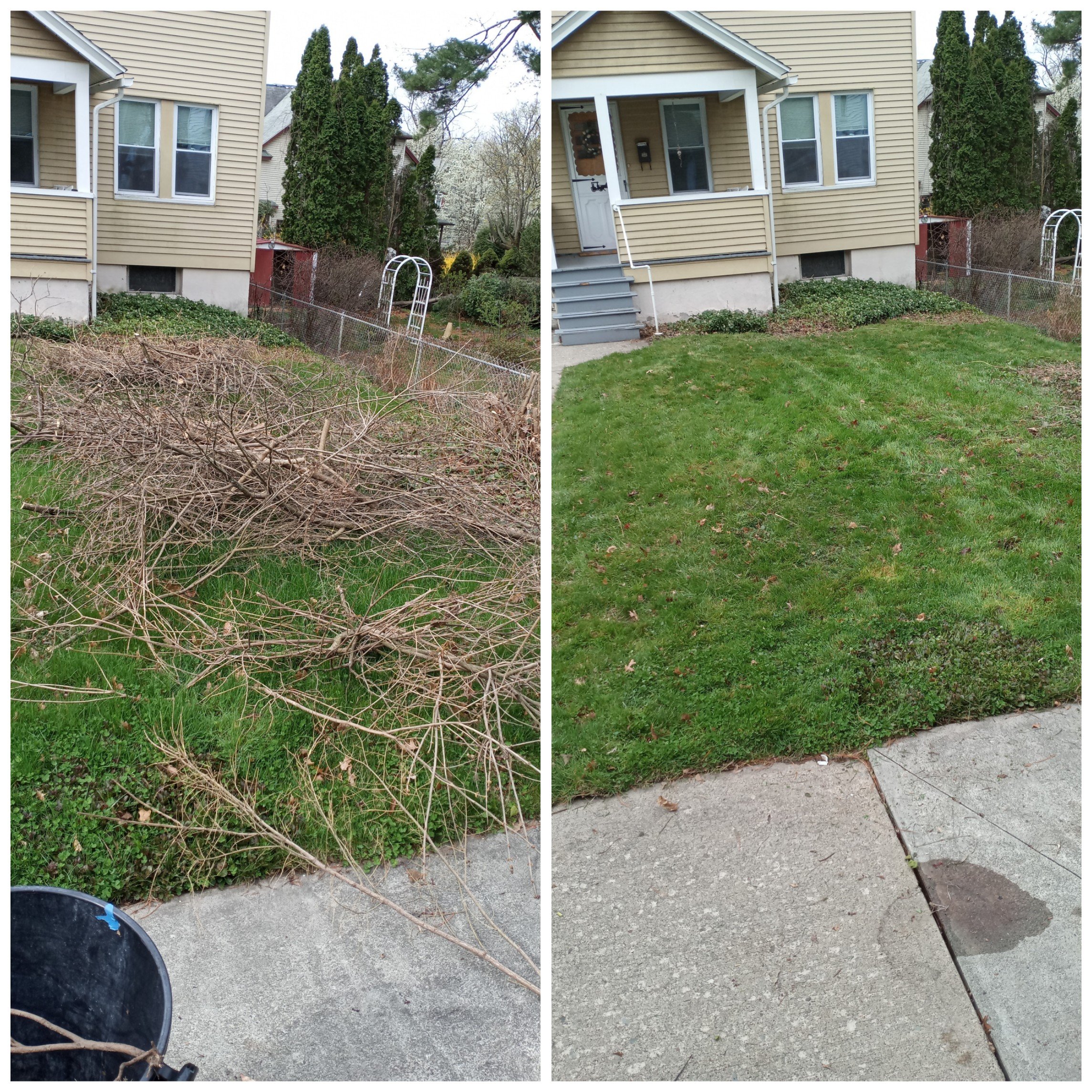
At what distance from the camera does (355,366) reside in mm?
5688

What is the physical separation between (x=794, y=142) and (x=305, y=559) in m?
5.52

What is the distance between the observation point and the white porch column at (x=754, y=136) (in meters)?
6.61

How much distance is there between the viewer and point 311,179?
30.0ft

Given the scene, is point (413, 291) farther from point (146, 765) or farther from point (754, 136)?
point (146, 765)

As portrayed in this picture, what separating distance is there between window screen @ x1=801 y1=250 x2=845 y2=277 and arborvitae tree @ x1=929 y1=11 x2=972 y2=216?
73 centimetres

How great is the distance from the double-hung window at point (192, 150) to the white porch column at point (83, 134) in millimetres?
1036

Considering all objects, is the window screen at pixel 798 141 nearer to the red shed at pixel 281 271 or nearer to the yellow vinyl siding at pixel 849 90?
the yellow vinyl siding at pixel 849 90

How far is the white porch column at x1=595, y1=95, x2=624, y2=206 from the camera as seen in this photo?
5199 mm

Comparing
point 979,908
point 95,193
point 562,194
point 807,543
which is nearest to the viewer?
point 979,908

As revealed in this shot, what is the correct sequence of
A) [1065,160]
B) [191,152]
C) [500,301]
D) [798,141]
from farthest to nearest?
[191,152]
[798,141]
[500,301]
[1065,160]

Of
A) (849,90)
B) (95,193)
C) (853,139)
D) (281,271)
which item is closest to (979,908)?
(853,139)

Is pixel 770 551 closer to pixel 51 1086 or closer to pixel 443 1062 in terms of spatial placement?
pixel 443 1062

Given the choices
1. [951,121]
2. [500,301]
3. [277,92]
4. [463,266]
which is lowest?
[500,301]

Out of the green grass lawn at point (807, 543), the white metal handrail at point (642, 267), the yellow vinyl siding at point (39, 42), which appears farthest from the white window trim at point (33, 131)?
the green grass lawn at point (807, 543)
